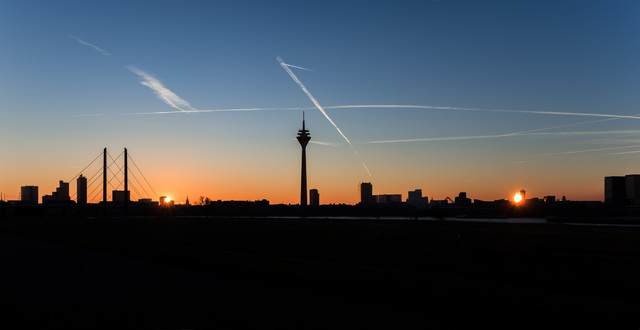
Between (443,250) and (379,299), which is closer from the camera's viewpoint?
(379,299)

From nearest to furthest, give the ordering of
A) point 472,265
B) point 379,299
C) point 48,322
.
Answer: point 48,322 < point 379,299 < point 472,265

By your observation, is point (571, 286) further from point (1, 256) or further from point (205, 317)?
point (1, 256)

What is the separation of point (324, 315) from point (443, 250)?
2169cm

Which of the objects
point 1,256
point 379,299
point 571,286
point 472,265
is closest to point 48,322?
point 379,299

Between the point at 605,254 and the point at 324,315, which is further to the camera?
the point at 605,254

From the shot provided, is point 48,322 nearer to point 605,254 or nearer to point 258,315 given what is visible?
point 258,315

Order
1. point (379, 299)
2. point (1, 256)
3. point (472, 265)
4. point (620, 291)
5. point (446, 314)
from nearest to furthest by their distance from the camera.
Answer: point (446, 314) → point (379, 299) → point (620, 291) → point (472, 265) → point (1, 256)

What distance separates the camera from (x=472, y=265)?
24.3 metres

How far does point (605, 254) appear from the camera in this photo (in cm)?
2986

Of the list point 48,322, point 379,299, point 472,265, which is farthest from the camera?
point 472,265

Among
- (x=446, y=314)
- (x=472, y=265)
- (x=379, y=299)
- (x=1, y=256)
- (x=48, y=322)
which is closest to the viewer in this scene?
(x=48, y=322)

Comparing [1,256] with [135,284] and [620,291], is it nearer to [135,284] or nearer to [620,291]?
[135,284]

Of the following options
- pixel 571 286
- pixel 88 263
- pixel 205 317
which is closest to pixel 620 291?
pixel 571 286

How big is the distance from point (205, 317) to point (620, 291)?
13.6 meters
